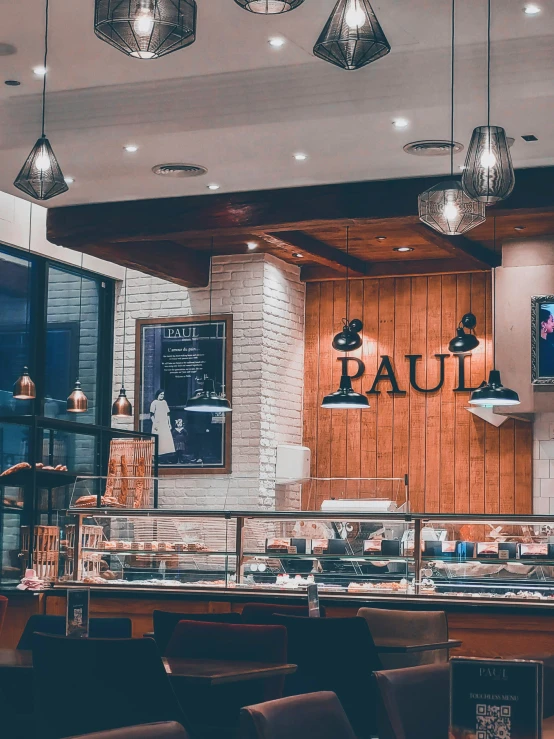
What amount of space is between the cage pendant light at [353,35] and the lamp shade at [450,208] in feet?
5.39

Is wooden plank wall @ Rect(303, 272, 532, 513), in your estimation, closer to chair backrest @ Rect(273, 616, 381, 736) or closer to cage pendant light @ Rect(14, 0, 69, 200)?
cage pendant light @ Rect(14, 0, 69, 200)

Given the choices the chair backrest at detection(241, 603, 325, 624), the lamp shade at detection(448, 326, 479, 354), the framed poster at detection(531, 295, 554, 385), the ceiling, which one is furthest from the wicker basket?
the chair backrest at detection(241, 603, 325, 624)

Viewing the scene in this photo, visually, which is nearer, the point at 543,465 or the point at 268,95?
the point at 268,95

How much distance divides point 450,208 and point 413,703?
3484 millimetres

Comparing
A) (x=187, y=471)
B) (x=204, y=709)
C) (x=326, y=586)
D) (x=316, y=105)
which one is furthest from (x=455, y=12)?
(x=187, y=471)

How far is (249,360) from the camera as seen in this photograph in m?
10.4

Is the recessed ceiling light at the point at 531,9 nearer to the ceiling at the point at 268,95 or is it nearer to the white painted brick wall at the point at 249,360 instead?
the ceiling at the point at 268,95

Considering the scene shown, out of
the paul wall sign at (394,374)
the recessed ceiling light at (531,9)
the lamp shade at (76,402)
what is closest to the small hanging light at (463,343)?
the paul wall sign at (394,374)

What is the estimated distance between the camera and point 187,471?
1046 centimetres

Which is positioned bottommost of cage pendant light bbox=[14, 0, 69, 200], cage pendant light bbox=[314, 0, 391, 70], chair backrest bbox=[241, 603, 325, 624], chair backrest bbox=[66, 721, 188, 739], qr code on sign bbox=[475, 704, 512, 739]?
chair backrest bbox=[241, 603, 325, 624]

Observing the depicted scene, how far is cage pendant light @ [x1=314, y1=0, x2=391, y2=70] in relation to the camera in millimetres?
3787

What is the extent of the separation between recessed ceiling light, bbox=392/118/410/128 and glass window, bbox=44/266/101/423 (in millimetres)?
4499

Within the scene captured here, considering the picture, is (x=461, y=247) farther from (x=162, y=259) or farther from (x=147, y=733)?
(x=147, y=733)

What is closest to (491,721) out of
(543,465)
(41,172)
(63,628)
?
(63,628)
